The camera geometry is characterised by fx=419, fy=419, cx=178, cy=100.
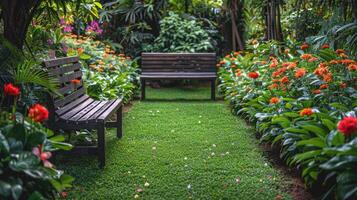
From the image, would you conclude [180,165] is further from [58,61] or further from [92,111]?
[58,61]

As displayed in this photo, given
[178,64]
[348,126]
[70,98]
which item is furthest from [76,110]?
[178,64]

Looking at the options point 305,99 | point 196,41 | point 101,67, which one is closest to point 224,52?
point 196,41

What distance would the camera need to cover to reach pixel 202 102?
712 centimetres

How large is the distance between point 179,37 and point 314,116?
6602mm

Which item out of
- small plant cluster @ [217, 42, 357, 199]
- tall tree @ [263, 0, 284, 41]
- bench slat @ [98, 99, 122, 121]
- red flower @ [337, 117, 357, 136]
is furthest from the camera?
tall tree @ [263, 0, 284, 41]

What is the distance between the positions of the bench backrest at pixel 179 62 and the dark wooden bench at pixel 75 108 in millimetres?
3416

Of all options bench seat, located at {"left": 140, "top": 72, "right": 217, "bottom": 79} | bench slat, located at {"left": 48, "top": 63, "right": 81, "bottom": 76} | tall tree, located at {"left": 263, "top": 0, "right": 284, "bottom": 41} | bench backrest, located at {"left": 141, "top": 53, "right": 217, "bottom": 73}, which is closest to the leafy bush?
bench backrest, located at {"left": 141, "top": 53, "right": 217, "bottom": 73}

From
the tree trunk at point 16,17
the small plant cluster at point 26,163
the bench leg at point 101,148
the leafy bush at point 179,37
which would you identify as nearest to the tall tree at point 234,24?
the leafy bush at point 179,37

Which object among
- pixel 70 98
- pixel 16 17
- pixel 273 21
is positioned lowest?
pixel 70 98

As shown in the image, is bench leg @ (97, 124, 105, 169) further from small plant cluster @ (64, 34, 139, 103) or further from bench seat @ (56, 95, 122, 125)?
small plant cluster @ (64, 34, 139, 103)

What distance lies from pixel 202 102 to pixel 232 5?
3530mm

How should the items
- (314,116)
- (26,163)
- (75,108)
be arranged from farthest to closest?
(75,108) < (314,116) < (26,163)

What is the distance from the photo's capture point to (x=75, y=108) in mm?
3971

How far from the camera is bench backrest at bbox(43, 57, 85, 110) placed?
367cm
